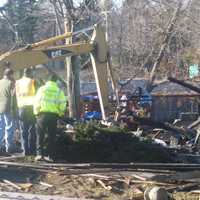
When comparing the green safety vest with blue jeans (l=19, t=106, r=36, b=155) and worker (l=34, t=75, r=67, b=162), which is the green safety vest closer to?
worker (l=34, t=75, r=67, b=162)

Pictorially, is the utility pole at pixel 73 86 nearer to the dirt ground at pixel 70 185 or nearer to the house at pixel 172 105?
the house at pixel 172 105

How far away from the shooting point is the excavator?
16.1 meters

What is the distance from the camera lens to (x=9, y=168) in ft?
41.2

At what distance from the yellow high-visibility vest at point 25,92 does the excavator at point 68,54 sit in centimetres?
172

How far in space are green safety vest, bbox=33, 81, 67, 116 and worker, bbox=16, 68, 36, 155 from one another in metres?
0.70

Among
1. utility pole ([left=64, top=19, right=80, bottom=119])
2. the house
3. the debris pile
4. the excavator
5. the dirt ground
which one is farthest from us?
the house

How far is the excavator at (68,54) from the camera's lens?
633 inches

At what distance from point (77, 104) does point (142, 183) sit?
10.6 m

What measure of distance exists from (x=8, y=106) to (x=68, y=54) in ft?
11.8

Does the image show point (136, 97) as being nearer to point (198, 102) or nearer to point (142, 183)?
point (198, 102)

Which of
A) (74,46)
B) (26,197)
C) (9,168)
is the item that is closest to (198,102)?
(74,46)

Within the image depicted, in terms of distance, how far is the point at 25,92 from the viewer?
46.1 feet

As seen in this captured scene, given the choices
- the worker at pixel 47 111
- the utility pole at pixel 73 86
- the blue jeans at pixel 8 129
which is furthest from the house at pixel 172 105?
the worker at pixel 47 111

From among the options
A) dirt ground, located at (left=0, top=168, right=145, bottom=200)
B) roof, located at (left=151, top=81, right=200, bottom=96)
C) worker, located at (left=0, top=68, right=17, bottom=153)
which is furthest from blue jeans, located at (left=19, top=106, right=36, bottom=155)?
roof, located at (left=151, top=81, right=200, bottom=96)
